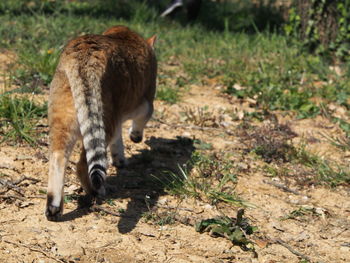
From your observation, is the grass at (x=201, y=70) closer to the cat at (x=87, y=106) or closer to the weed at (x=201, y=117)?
the weed at (x=201, y=117)

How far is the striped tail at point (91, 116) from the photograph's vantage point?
3912mm

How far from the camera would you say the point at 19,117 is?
18.6ft

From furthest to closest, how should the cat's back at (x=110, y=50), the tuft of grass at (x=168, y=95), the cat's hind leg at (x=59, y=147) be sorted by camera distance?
the tuft of grass at (x=168, y=95) → the cat's back at (x=110, y=50) → the cat's hind leg at (x=59, y=147)

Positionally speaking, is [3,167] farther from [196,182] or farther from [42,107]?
[196,182]

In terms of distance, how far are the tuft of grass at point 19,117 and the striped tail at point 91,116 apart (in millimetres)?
1359

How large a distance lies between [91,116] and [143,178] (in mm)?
1403

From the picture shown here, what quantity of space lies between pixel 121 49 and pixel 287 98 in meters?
3.10

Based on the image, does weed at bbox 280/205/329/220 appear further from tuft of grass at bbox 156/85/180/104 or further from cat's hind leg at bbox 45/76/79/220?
tuft of grass at bbox 156/85/180/104

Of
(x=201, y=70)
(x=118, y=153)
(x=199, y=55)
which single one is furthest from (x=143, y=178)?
(x=199, y=55)

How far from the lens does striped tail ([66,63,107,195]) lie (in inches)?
154

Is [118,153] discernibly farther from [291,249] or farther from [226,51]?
[226,51]

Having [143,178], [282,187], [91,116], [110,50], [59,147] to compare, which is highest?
[110,50]

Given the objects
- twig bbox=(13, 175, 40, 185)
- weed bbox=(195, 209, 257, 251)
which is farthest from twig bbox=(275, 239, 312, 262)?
twig bbox=(13, 175, 40, 185)

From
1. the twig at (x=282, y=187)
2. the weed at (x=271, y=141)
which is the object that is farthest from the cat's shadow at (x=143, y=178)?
the twig at (x=282, y=187)
